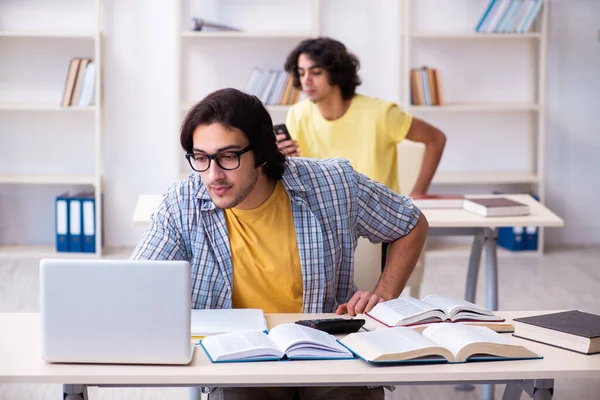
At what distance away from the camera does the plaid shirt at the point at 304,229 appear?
7.13 ft

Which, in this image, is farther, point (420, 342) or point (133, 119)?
point (133, 119)

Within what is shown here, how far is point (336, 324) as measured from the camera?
6.39 ft

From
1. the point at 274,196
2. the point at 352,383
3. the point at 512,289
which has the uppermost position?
the point at 274,196

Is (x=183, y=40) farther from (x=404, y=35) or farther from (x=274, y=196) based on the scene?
(x=274, y=196)

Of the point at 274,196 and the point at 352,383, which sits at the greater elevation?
the point at 274,196

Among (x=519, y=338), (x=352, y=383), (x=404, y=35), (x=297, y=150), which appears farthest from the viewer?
(x=404, y=35)

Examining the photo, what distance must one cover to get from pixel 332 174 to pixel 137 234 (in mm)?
3537

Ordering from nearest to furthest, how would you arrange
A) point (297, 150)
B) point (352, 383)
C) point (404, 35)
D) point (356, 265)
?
1. point (352, 383)
2. point (356, 265)
3. point (297, 150)
4. point (404, 35)

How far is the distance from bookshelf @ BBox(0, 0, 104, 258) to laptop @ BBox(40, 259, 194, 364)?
3719 mm

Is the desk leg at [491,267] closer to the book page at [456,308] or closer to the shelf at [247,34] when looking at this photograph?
the book page at [456,308]

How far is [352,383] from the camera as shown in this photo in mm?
1674

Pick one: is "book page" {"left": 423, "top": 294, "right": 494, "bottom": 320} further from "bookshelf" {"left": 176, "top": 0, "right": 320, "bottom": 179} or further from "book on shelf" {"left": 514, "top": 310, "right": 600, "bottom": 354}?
"bookshelf" {"left": 176, "top": 0, "right": 320, "bottom": 179}

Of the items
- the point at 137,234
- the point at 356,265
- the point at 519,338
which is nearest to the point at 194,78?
the point at 137,234

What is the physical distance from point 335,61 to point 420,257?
938mm
